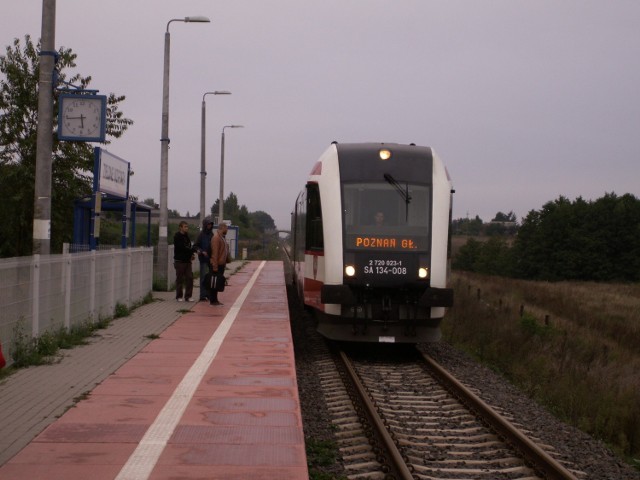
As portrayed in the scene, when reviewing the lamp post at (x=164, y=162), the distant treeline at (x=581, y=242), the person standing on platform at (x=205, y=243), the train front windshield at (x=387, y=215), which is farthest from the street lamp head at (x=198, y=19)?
the distant treeline at (x=581, y=242)

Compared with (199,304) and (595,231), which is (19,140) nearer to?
(199,304)

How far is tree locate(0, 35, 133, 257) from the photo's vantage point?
2591cm

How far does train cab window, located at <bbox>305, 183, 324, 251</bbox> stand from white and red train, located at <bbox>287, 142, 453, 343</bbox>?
2 cm

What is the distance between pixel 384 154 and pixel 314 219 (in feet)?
4.92

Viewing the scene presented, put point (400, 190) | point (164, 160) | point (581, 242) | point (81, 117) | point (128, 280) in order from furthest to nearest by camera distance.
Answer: point (581, 242)
point (164, 160)
point (128, 280)
point (81, 117)
point (400, 190)

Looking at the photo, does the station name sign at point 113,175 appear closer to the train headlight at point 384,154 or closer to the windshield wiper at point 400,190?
the train headlight at point 384,154

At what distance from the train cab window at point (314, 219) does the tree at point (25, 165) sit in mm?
13560

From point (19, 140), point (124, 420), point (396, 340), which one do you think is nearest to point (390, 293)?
point (396, 340)

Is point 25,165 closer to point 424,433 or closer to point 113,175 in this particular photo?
point 113,175

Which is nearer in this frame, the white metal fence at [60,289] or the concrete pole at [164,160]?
the white metal fence at [60,289]

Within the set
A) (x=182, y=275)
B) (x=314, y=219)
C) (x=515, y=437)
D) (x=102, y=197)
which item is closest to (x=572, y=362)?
(x=314, y=219)

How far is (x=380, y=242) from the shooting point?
13.3 m

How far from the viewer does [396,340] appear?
1326 centimetres

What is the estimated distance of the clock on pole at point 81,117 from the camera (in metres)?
15.1
